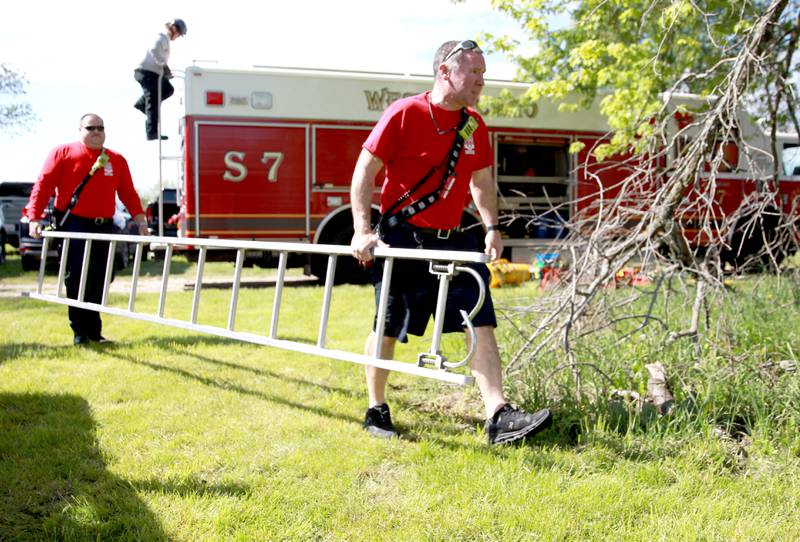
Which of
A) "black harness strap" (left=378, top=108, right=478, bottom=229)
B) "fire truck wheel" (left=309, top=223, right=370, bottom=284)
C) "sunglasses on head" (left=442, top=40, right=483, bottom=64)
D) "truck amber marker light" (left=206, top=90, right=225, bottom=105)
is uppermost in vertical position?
"truck amber marker light" (left=206, top=90, right=225, bottom=105)

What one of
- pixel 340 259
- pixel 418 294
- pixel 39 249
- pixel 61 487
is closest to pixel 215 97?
pixel 340 259

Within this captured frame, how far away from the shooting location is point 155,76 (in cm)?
898

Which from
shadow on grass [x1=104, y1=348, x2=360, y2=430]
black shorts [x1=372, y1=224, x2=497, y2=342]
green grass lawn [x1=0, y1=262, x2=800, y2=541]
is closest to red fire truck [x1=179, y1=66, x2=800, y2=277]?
shadow on grass [x1=104, y1=348, x2=360, y2=430]

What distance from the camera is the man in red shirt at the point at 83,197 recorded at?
18.4 ft

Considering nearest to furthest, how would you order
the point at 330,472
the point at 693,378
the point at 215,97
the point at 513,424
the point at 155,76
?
the point at 330,472
the point at 513,424
the point at 693,378
the point at 155,76
the point at 215,97

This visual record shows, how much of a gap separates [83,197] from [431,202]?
3.53m

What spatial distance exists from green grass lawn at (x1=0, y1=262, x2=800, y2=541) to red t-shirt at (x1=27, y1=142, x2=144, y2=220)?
1692mm

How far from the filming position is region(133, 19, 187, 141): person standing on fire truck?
28.3ft

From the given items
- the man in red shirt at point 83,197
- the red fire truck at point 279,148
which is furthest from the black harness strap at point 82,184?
the red fire truck at point 279,148

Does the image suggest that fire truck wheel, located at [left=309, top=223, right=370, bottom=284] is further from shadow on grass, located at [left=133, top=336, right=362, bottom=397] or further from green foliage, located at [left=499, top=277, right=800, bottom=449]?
green foliage, located at [left=499, top=277, right=800, bottom=449]

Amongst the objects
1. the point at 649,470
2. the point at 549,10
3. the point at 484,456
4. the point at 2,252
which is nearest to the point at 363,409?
the point at 484,456

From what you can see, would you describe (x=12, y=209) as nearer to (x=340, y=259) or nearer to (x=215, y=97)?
(x=215, y=97)

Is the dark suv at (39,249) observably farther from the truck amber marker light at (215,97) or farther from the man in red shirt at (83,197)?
the man in red shirt at (83,197)

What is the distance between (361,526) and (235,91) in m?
8.42
